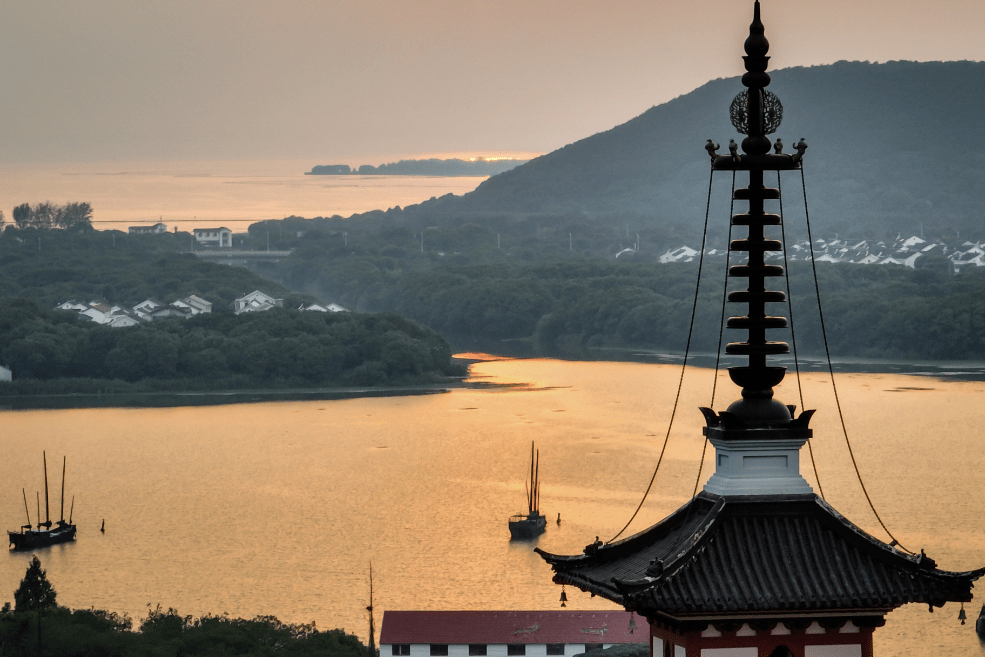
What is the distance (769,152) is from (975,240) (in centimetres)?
9575

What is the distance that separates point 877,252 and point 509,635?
73754 mm

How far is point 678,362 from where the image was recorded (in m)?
54.5

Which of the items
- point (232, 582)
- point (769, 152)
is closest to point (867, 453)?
point (232, 582)

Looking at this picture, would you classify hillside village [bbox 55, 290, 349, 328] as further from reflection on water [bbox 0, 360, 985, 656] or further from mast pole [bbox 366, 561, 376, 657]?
mast pole [bbox 366, 561, 376, 657]

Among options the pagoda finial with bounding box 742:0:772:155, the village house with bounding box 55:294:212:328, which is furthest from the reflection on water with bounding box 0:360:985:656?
the village house with bounding box 55:294:212:328

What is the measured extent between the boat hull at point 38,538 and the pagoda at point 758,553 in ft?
76.0

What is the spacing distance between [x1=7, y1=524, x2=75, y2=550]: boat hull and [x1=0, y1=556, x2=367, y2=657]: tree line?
901 centimetres

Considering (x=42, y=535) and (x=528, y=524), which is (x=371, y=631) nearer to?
(x=528, y=524)

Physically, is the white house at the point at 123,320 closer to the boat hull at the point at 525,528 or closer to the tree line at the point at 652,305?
the tree line at the point at 652,305

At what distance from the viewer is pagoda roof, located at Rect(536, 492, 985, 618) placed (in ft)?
13.3

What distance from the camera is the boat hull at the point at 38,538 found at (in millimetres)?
25875

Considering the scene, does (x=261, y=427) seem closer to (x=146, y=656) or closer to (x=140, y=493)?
(x=140, y=493)

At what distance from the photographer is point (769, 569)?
419cm

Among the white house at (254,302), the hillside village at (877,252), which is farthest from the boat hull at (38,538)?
the hillside village at (877,252)
